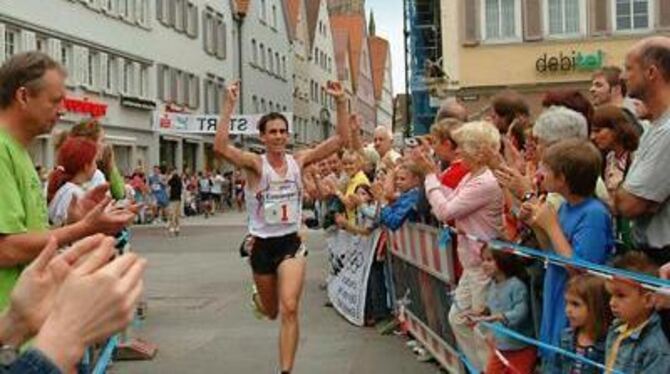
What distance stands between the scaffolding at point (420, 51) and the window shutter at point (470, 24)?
10.2ft

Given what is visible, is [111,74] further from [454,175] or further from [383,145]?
[454,175]

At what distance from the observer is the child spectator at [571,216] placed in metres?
4.88

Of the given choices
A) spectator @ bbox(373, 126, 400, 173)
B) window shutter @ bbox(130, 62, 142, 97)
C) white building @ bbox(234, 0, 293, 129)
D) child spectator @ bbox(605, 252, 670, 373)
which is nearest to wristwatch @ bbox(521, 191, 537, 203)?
child spectator @ bbox(605, 252, 670, 373)

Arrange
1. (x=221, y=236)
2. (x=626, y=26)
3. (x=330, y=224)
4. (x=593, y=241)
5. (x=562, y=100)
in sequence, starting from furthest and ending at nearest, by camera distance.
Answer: (x=626, y=26) → (x=221, y=236) → (x=330, y=224) → (x=562, y=100) → (x=593, y=241)

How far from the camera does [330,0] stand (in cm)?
12825

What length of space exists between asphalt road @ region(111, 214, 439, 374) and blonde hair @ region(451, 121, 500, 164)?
2.40 metres

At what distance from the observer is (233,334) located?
10.2m

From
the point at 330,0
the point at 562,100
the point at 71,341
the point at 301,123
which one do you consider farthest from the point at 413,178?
the point at 330,0

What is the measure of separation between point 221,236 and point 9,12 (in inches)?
400

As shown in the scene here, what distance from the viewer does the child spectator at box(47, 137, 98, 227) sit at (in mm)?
7000

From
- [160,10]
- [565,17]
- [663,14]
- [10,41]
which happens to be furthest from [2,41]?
[663,14]

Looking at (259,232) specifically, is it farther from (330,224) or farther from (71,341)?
(71,341)

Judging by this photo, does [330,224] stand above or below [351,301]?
above

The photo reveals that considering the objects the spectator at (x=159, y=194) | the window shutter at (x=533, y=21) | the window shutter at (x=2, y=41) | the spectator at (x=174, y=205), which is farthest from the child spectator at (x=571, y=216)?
the spectator at (x=159, y=194)
